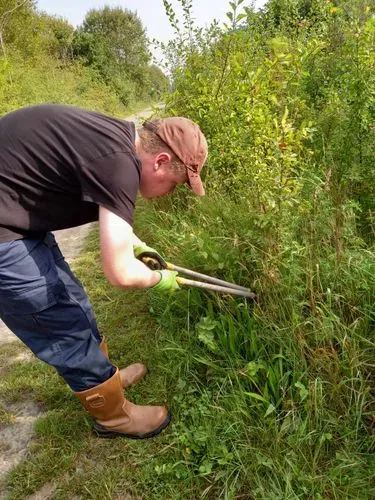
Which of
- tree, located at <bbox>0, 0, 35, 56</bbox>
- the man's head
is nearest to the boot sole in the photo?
the man's head

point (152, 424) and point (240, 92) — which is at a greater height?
point (240, 92)

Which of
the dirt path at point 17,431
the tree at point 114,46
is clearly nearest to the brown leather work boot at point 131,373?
the dirt path at point 17,431

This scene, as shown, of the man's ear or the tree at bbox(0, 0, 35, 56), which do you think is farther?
the tree at bbox(0, 0, 35, 56)

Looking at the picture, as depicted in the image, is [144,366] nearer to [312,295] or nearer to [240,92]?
Result: [312,295]

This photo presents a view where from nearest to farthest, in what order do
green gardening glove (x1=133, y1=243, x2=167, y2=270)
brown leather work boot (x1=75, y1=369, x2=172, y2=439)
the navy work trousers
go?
the navy work trousers < brown leather work boot (x1=75, y1=369, x2=172, y2=439) < green gardening glove (x1=133, y1=243, x2=167, y2=270)

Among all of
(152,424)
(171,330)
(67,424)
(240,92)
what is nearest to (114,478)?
(152,424)

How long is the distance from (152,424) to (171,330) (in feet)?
2.22

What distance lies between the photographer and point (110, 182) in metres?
1.48

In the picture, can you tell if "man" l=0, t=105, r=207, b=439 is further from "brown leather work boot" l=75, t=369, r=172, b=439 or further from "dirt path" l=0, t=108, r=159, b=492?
"dirt path" l=0, t=108, r=159, b=492

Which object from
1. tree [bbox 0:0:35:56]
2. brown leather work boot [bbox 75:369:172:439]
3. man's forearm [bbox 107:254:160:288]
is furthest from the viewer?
tree [bbox 0:0:35:56]

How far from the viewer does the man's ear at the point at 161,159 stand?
Answer: 1686mm

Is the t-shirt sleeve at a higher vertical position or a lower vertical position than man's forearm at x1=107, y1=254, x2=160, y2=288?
higher

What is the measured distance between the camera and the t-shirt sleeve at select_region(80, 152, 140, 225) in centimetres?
147

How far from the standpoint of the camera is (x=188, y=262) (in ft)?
9.02
